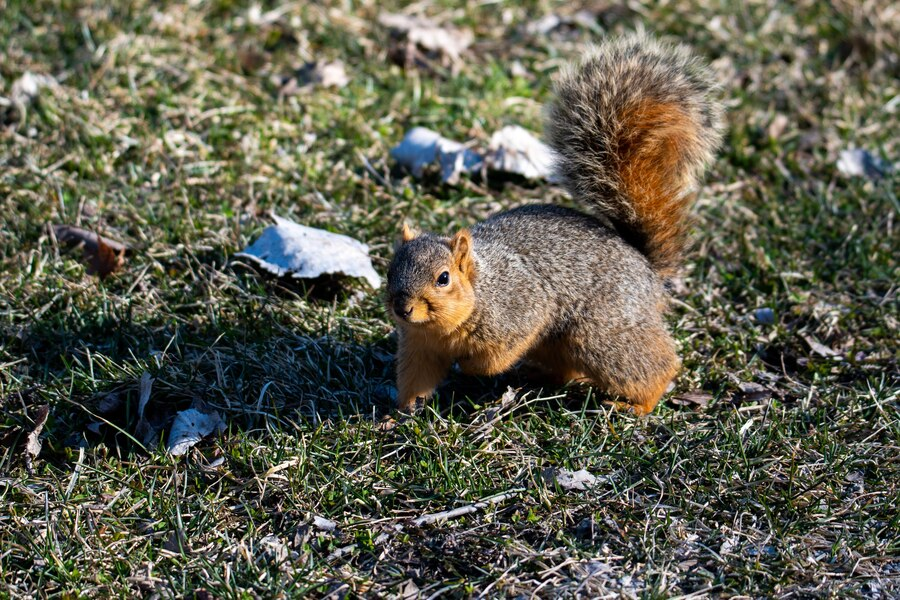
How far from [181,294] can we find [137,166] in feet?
3.49

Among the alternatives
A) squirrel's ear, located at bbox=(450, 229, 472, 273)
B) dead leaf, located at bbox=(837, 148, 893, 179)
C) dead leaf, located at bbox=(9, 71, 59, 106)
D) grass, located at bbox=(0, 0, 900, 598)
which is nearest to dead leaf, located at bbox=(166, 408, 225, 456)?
grass, located at bbox=(0, 0, 900, 598)

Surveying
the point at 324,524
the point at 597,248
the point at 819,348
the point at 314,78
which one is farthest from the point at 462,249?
the point at 314,78

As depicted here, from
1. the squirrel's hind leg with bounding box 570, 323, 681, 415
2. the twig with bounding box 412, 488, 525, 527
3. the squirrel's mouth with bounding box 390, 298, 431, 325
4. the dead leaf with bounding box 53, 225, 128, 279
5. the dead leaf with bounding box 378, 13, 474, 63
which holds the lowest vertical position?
the twig with bounding box 412, 488, 525, 527

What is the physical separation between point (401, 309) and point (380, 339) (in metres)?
0.81

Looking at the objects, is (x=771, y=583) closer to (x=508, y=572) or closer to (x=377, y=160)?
(x=508, y=572)

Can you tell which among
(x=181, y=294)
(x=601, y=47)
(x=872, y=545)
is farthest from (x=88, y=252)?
(x=872, y=545)

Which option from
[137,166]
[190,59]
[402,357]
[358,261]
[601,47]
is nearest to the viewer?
[402,357]

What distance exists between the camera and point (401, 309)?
3.13 metres

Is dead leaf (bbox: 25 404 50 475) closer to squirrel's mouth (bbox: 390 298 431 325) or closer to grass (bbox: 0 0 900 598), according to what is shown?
grass (bbox: 0 0 900 598)

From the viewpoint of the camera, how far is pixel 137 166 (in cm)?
477

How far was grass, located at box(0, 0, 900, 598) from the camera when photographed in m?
2.89

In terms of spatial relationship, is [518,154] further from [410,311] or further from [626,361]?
[410,311]

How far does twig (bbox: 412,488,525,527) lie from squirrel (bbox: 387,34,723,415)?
1.74 ft

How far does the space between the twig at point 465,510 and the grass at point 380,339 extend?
0.05 feet
